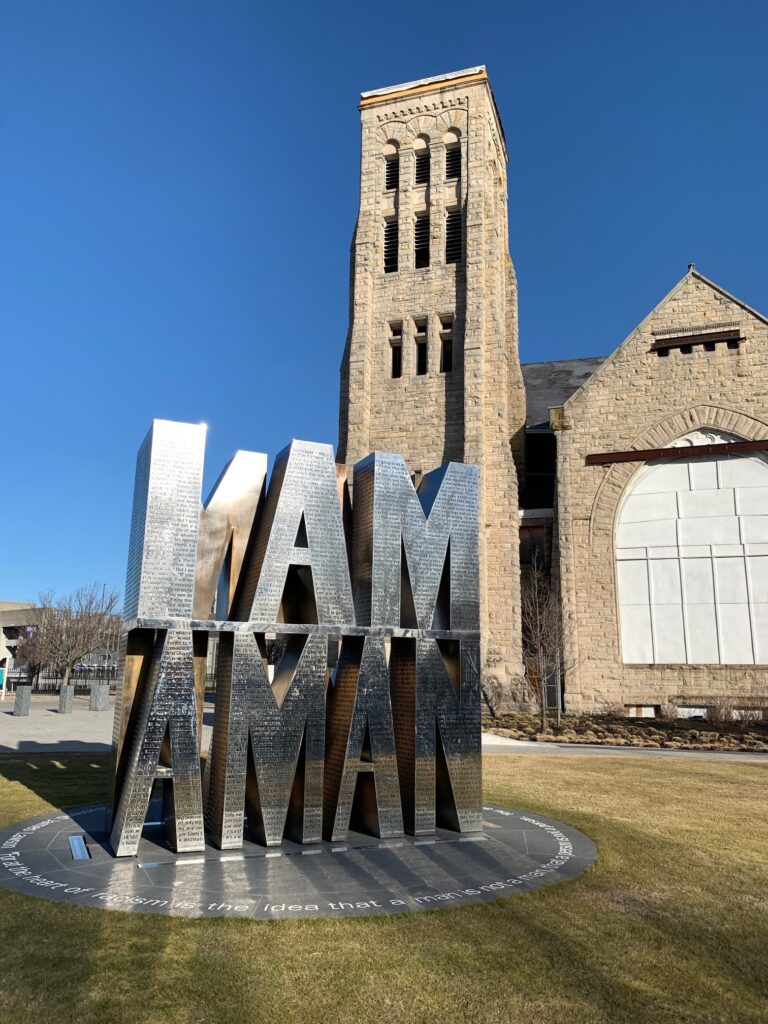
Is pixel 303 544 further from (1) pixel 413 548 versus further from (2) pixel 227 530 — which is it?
(1) pixel 413 548

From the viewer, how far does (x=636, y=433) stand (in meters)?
29.8

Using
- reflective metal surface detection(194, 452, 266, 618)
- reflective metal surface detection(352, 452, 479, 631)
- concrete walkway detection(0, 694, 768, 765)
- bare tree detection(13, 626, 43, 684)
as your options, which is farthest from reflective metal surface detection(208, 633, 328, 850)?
bare tree detection(13, 626, 43, 684)

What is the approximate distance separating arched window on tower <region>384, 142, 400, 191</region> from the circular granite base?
34.9 m

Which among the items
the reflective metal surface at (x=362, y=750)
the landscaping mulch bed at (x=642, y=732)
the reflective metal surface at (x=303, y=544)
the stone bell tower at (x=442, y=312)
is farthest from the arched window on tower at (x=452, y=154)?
the reflective metal surface at (x=362, y=750)

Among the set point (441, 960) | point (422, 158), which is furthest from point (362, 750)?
point (422, 158)

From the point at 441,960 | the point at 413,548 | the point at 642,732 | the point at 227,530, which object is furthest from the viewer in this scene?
the point at 642,732

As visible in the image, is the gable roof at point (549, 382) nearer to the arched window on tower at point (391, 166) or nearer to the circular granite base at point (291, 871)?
the arched window on tower at point (391, 166)

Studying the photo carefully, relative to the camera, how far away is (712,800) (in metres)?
11.1

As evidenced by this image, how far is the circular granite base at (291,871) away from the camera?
19.8ft

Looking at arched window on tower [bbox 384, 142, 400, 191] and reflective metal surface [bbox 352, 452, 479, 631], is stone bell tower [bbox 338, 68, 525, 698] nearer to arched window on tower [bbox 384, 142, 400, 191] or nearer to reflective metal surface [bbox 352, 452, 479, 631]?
arched window on tower [bbox 384, 142, 400, 191]

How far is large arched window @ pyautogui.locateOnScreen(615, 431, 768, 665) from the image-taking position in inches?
1086

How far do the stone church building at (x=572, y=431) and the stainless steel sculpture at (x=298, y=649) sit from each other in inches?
816

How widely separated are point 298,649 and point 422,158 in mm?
34450

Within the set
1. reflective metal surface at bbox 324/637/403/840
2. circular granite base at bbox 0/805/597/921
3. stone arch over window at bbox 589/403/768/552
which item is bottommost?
circular granite base at bbox 0/805/597/921
